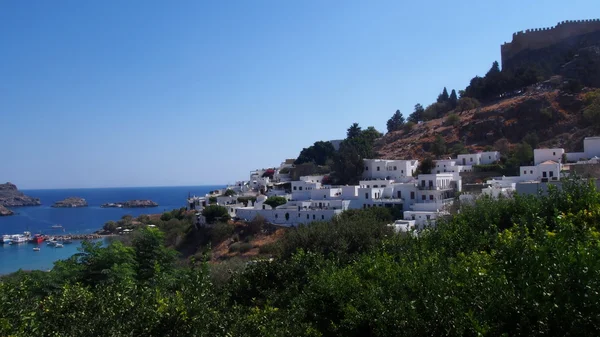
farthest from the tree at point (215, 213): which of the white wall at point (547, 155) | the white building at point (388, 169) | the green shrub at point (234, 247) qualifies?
the white wall at point (547, 155)

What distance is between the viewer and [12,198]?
417ft

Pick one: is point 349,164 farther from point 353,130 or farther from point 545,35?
point 545,35

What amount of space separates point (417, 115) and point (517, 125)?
18735 millimetres

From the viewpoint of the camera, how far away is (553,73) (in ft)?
174

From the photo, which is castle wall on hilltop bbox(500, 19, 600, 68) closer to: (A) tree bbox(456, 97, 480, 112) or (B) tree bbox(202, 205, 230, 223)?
(A) tree bbox(456, 97, 480, 112)

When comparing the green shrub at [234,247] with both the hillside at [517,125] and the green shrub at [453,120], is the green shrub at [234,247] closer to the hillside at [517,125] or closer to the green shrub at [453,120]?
the hillside at [517,125]

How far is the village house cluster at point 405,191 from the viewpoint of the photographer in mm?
28578

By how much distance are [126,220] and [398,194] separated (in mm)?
34862

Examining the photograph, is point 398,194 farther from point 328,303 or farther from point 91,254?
point 328,303

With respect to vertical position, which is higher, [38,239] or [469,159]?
[469,159]

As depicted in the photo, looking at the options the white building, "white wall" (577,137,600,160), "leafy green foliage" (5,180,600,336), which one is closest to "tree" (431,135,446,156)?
the white building

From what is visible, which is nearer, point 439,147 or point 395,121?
point 439,147

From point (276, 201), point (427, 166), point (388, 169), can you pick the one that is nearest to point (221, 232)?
point (276, 201)

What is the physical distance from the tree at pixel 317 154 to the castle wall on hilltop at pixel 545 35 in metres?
25.2
